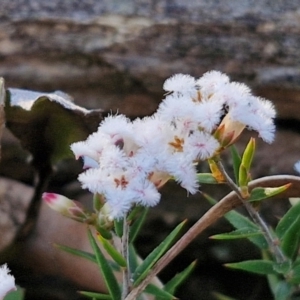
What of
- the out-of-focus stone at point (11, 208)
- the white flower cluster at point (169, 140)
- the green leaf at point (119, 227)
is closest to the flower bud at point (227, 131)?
the white flower cluster at point (169, 140)

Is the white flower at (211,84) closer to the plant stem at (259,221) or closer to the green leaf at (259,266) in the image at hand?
the plant stem at (259,221)

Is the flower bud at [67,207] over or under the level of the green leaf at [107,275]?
over

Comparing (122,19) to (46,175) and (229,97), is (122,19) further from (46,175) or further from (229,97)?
(229,97)

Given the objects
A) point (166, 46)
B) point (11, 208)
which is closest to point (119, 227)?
point (11, 208)

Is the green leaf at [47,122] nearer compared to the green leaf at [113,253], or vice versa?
the green leaf at [113,253]

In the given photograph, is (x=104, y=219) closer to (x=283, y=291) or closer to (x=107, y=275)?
(x=107, y=275)

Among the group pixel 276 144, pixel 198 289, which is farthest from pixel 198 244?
pixel 276 144

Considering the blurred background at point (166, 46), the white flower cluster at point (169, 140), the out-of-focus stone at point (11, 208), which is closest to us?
the white flower cluster at point (169, 140)
